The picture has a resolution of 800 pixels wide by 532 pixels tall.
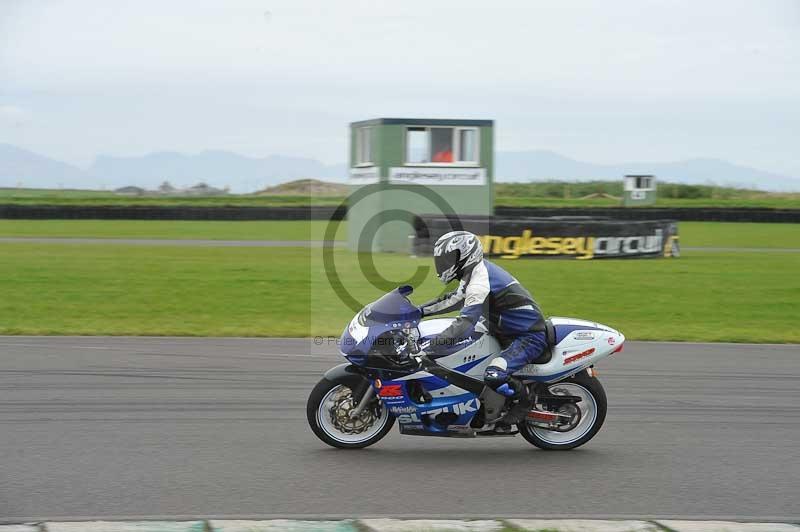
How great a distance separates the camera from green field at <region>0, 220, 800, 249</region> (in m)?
35.4

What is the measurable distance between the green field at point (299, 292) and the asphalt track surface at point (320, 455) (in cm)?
397

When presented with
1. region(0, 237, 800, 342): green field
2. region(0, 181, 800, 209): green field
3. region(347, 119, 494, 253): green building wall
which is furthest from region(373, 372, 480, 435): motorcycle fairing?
region(0, 181, 800, 209): green field

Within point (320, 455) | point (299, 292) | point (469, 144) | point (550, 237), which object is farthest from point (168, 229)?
point (320, 455)

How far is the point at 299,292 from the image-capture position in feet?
61.5

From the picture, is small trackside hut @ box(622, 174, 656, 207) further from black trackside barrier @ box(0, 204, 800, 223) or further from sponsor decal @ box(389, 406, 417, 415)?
sponsor decal @ box(389, 406, 417, 415)

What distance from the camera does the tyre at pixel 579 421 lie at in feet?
24.1

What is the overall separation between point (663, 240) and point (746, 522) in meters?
22.1

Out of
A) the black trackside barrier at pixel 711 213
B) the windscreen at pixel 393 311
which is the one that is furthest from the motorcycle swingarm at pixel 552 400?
the black trackside barrier at pixel 711 213

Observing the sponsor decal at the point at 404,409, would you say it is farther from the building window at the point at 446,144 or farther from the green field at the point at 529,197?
the green field at the point at 529,197

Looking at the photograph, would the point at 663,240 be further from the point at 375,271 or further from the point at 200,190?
the point at 200,190

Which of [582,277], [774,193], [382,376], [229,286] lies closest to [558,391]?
[382,376]

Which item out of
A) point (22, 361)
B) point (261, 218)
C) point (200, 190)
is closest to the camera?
point (22, 361)

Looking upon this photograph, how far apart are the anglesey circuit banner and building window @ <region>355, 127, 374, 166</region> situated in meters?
4.63

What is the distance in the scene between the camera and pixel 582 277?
69.9 ft
